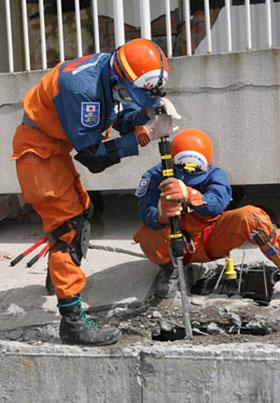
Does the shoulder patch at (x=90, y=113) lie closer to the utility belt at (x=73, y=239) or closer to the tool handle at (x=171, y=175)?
the tool handle at (x=171, y=175)

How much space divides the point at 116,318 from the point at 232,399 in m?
0.99

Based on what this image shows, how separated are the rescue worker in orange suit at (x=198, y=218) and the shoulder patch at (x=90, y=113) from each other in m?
0.83

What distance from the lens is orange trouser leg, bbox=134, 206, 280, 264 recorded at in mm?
3771

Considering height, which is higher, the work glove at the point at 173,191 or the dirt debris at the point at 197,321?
the work glove at the point at 173,191

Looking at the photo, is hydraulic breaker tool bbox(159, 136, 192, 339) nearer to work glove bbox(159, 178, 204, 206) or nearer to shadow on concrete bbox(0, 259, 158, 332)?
work glove bbox(159, 178, 204, 206)

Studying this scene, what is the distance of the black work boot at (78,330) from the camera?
3209mm

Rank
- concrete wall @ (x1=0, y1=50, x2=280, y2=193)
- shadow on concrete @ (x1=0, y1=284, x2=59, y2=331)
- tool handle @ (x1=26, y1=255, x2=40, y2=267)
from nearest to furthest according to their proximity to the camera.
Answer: shadow on concrete @ (x1=0, y1=284, x2=59, y2=331)
tool handle @ (x1=26, y1=255, x2=40, y2=267)
concrete wall @ (x1=0, y1=50, x2=280, y2=193)

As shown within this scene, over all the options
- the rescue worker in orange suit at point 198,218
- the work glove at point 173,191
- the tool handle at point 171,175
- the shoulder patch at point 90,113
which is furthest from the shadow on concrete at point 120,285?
the shoulder patch at point 90,113

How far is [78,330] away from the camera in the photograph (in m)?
3.24

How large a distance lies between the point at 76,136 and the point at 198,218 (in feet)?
3.90

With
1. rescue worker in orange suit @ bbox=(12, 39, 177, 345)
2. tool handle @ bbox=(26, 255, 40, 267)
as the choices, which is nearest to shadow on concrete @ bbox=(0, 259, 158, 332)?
tool handle @ bbox=(26, 255, 40, 267)

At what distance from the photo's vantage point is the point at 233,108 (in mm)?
4879

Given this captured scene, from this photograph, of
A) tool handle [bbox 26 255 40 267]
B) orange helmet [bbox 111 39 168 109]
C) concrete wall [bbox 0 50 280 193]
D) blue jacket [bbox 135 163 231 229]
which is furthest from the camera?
concrete wall [bbox 0 50 280 193]

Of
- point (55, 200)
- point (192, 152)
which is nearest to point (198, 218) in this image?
point (192, 152)
